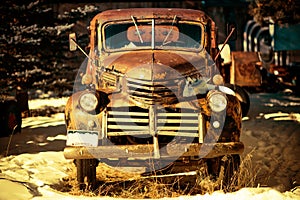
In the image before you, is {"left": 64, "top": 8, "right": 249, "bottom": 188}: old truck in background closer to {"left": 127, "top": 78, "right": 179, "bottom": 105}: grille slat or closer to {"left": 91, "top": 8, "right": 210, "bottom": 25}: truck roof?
{"left": 127, "top": 78, "right": 179, "bottom": 105}: grille slat

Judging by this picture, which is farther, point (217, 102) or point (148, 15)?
point (148, 15)

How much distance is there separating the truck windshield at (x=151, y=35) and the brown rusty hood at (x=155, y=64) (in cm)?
23

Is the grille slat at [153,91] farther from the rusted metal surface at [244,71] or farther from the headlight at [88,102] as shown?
the rusted metal surface at [244,71]

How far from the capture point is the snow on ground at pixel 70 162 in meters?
Result: 4.68

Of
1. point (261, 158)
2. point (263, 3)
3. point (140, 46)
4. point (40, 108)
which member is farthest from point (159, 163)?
point (263, 3)

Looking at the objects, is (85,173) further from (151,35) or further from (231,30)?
(231,30)

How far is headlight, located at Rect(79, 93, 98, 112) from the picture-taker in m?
4.80

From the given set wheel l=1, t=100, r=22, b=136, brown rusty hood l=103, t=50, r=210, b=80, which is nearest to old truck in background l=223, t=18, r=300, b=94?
brown rusty hood l=103, t=50, r=210, b=80

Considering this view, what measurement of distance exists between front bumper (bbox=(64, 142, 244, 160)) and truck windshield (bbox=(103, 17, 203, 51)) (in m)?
1.82

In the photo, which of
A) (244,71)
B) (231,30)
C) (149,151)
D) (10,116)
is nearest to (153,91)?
(149,151)

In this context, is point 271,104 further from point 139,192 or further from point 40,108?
point 139,192

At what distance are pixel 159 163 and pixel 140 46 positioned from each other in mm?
1693

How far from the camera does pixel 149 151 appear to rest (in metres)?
4.69

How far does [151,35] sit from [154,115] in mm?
1650
